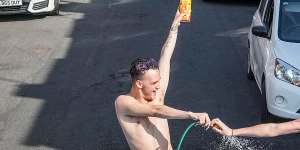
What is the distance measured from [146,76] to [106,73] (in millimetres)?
6837

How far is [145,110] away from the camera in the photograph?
4316 millimetres

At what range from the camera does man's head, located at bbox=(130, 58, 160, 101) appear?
14.1 feet

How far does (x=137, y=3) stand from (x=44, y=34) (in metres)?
4.65

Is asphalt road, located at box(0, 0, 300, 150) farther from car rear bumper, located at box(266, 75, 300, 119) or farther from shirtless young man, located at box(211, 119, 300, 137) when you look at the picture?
shirtless young man, located at box(211, 119, 300, 137)

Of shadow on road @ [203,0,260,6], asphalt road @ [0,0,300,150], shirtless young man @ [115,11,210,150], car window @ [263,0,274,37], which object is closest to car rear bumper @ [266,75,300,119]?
asphalt road @ [0,0,300,150]

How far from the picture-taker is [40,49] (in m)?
13.2

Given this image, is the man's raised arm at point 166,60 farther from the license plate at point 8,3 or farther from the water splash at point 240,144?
the license plate at point 8,3

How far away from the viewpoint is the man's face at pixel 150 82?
4305mm

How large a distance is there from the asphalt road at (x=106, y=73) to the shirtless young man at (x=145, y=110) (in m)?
3.09

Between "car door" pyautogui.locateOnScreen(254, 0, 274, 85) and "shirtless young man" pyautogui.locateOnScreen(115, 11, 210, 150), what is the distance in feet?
12.9

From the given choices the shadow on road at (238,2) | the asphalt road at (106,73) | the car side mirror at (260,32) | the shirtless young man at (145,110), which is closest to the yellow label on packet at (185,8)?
the shirtless young man at (145,110)

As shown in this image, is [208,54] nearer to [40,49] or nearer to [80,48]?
[80,48]

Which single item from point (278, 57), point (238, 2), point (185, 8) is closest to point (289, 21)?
point (278, 57)

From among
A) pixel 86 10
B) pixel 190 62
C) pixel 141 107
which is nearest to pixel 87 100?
pixel 190 62
